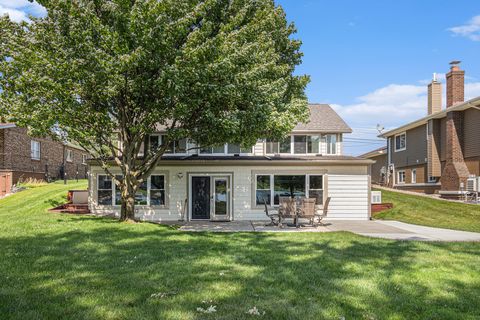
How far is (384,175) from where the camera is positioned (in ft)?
119

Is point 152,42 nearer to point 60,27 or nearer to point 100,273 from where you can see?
point 60,27

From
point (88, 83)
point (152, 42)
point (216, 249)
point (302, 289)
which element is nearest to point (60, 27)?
point (88, 83)

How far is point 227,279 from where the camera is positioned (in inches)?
233

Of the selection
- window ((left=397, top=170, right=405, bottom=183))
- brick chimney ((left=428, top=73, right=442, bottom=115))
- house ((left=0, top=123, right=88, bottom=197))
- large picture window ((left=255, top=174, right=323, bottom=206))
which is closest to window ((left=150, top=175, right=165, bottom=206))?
large picture window ((left=255, top=174, right=323, bottom=206))

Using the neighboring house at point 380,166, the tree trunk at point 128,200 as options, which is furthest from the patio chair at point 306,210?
the neighboring house at point 380,166

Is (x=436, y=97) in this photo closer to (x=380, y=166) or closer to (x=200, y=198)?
(x=380, y=166)

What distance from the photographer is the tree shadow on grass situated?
177 inches

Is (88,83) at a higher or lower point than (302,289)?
higher

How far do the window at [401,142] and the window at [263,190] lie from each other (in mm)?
19316

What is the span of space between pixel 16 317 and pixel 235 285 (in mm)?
2860

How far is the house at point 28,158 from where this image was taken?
25828 mm

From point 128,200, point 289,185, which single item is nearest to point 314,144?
point 289,185

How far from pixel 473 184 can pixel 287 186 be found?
13043 mm

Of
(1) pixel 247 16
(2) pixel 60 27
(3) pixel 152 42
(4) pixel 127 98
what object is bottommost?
(4) pixel 127 98
